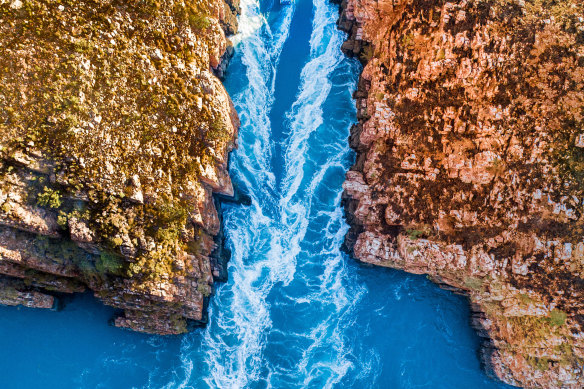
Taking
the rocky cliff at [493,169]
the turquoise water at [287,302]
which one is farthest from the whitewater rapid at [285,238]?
the rocky cliff at [493,169]

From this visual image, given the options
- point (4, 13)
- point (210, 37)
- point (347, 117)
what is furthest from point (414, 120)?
point (4, 13)

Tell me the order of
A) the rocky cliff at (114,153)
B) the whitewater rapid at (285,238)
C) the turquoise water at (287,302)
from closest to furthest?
the rocky cliff at (114,153)
the turquoise water at (287,302)
the whitewater rapid at (285,238)

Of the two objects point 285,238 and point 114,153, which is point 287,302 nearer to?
point 285,238

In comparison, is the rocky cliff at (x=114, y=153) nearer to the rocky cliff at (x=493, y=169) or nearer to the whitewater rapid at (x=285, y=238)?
the whitewater rapid at (x=285, y=238)

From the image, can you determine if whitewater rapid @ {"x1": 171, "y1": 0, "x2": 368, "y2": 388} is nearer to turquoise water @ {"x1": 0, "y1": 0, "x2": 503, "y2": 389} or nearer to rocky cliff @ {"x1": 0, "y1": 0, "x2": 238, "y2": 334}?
turquoise water @ {"x1": 0, "y1": 0, "x2": 503, "y2": 389}

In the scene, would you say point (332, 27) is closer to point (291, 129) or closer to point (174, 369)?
point (291, 129)

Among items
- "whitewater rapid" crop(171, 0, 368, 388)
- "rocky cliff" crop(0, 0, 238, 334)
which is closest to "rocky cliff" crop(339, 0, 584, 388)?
"whitewater rapid" crop(171, 0, 368, 388)
